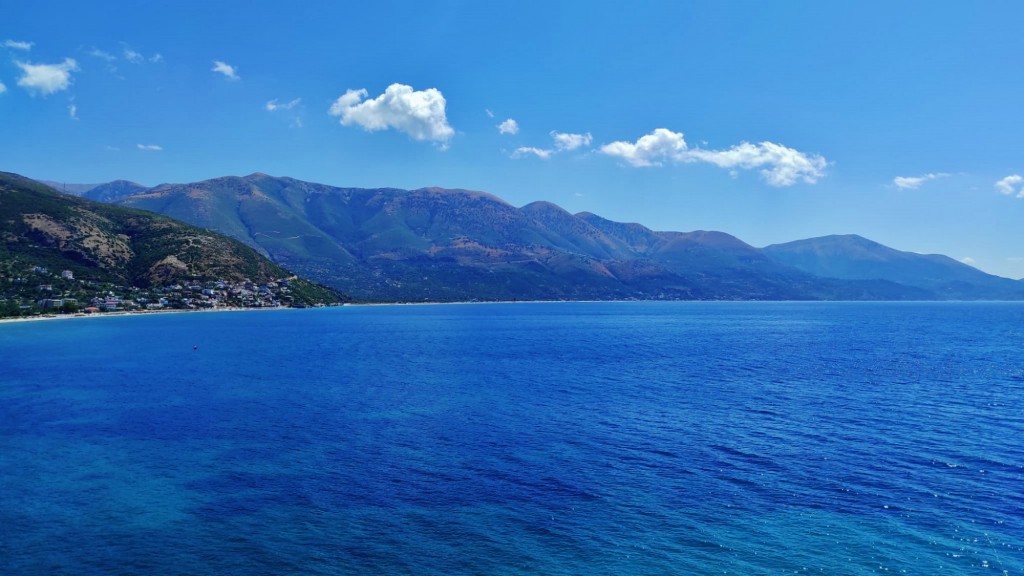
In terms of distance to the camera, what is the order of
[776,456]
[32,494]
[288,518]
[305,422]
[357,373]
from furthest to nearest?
[357,373] → [305,422] → [776,456] → [32,494] → [288,518]

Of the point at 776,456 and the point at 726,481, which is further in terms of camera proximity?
the point at 776,456

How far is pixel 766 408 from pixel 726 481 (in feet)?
104

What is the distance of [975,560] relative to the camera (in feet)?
109

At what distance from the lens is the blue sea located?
113 feet

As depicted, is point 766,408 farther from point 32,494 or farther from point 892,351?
point 892,351

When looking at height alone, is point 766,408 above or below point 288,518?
above

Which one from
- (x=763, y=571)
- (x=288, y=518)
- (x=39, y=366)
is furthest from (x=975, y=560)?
(x=39, y=366)

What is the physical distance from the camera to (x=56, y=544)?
118 feet

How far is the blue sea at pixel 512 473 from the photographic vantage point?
113 ft

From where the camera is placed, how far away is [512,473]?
1932 inches

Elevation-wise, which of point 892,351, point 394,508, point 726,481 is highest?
point 892,351

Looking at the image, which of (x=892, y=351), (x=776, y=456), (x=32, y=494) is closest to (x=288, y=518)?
(x=32, y=494)

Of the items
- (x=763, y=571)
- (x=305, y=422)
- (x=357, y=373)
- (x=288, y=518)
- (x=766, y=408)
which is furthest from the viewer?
(x=357, y=373)

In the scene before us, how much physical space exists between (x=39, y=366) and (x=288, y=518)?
101m
